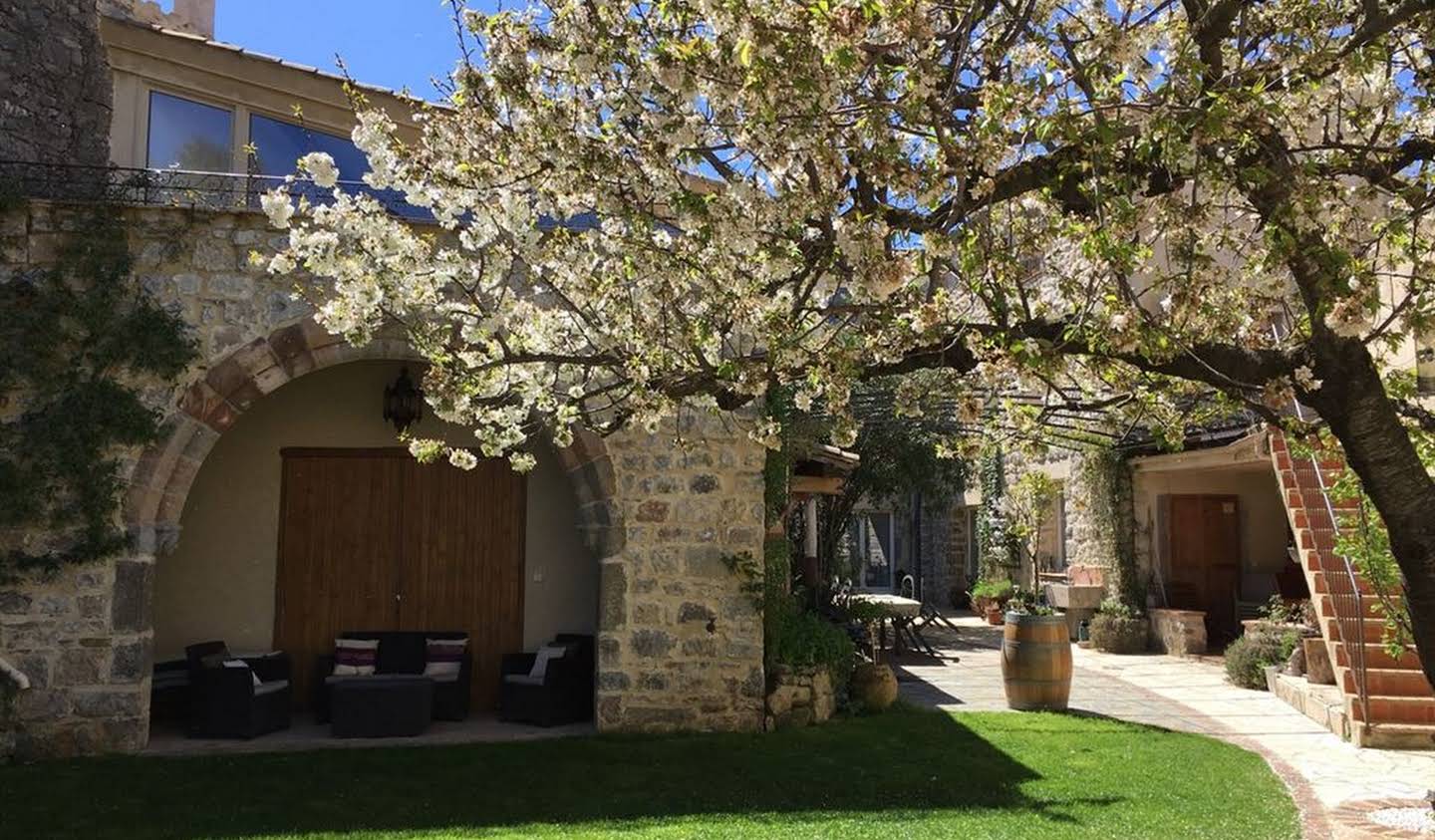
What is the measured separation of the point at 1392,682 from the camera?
7621 mm

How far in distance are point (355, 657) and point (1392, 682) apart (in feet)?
24.5

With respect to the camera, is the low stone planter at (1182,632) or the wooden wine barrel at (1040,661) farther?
the low stone planter at (1182,632)

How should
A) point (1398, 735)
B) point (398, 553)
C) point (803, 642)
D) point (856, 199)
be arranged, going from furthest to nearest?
point (398, 553) < point (803, 642) < point (1398, 735) < point (856, 199)

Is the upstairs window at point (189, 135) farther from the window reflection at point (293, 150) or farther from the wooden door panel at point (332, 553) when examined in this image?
the wooden door panel at point (332, 553)

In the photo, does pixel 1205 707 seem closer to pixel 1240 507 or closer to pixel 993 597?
pixel 1240 507

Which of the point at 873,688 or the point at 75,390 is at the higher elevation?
the point at 75,390

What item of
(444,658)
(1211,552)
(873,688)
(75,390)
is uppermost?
(75,390)

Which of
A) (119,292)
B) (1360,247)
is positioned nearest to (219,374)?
(119,292)

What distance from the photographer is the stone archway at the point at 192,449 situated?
7184mm

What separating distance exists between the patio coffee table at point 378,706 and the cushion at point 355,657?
59cm

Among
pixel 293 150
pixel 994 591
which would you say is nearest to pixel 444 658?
pixel 293 150

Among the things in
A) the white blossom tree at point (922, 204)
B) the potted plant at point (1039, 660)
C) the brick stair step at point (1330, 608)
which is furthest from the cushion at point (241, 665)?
the brick stair step at point (1330, 608)

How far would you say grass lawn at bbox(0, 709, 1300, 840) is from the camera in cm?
548

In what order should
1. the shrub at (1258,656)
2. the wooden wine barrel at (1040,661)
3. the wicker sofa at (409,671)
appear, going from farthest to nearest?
the shrub at (1258,656) < the wooden wine barrel at (1040,661) < the wicker sofa at (409,671)
